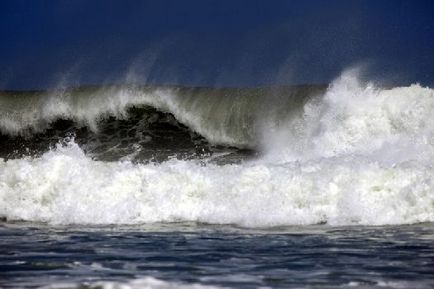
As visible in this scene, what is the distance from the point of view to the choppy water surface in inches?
222

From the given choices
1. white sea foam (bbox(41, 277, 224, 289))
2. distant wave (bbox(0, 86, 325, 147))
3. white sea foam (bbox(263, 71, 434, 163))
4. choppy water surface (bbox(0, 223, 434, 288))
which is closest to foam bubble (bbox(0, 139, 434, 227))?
choppy water surface (bbox(0, 223, 434, 288))

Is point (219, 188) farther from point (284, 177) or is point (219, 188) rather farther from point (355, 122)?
point (355, 122)

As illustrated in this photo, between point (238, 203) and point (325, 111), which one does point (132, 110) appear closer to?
point (325, 111)

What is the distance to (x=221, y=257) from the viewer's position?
6.92 m

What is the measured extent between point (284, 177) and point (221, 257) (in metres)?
4.75

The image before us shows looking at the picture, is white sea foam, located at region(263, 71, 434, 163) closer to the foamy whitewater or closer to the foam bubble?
the foamy whitewater

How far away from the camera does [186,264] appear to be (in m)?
6.50

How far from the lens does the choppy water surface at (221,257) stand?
565 centimetres

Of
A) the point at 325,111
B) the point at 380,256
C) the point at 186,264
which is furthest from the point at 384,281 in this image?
the point at 325,111

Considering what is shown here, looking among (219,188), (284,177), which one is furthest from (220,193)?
(284,177)

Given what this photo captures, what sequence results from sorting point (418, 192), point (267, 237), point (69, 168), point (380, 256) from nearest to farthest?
point (380, 256) → point (267, 237) → point (418, 192) → point (69, 168)

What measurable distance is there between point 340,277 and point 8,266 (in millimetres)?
2966

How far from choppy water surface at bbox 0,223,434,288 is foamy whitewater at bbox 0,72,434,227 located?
1.05 metres

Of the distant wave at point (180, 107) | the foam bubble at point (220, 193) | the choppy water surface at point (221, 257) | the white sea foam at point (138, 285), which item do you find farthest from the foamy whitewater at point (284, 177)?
the white sea foam at point (138, 285)
